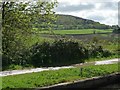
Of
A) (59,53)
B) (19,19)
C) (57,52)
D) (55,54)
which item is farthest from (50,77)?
(59,53)

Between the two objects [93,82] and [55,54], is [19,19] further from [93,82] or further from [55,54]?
[55,54]

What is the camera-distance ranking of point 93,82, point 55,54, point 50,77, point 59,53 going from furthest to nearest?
point 59,53, point 55,54, point 93,82, point 50,77

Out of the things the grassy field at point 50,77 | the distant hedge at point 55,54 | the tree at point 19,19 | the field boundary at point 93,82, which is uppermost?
the tree at point 19,19

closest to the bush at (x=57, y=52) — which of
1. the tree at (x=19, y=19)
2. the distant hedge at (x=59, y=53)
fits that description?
the distant hedge at (x=59, y=53)

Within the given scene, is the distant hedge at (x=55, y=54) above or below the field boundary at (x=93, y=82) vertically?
above

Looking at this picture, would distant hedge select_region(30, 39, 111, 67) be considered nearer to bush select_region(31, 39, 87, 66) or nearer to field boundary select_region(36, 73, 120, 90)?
bush select_region(31, 39, 87, 66)

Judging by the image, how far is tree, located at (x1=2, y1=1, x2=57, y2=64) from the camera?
20.7 metres

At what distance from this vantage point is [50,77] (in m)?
23.7

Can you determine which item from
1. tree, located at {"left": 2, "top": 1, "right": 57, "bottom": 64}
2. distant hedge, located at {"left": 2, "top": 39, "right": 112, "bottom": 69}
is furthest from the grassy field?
distant hedge, located at {"left": 2, "top": 39, "right": 112, "bottom": 69}

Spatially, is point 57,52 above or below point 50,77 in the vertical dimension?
above

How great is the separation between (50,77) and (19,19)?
4462mm

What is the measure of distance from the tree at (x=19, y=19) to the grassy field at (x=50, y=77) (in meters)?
1.67

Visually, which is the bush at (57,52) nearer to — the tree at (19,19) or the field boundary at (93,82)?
the field boundary at (93,82)

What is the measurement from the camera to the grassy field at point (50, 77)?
21328mm
